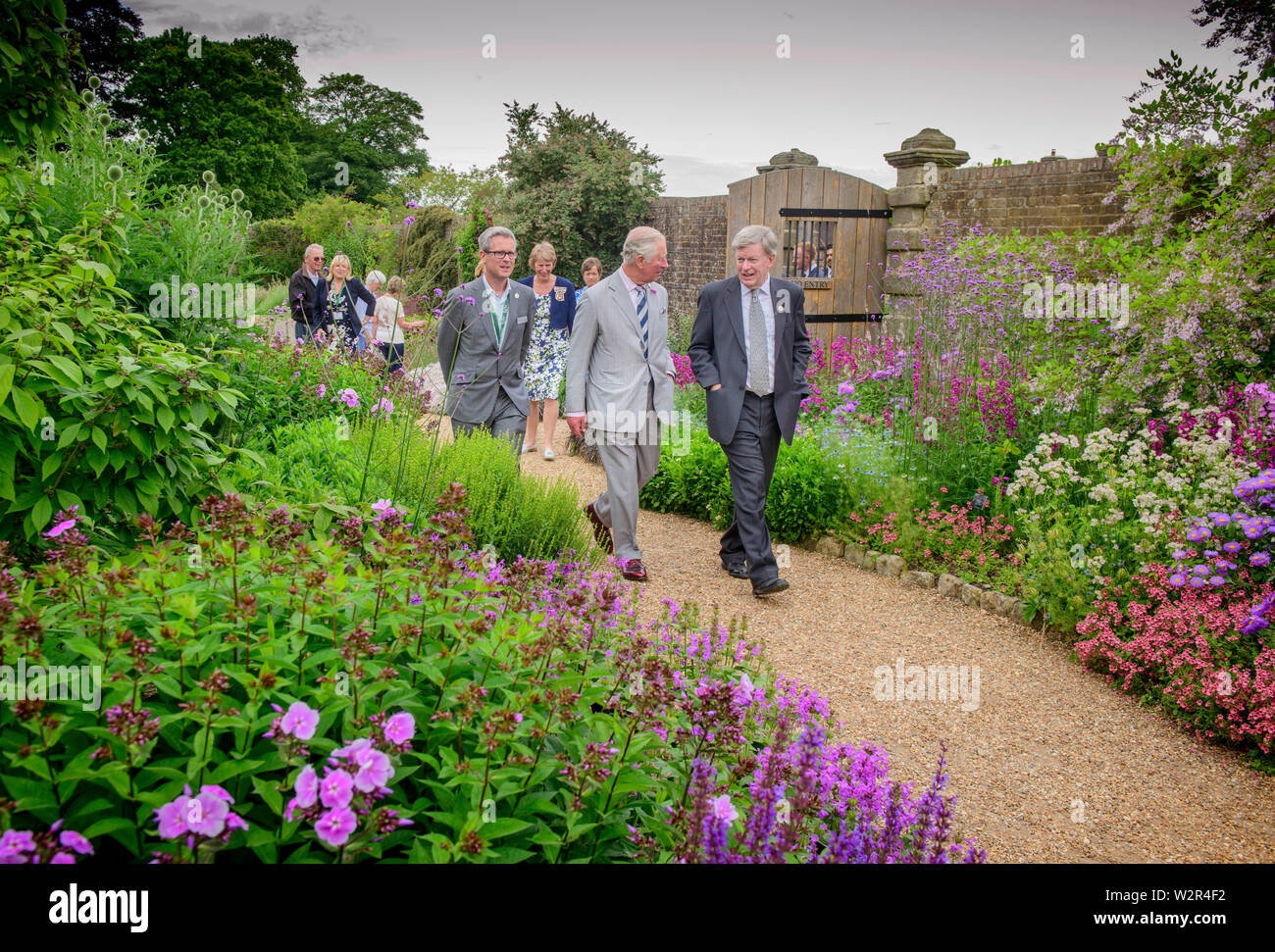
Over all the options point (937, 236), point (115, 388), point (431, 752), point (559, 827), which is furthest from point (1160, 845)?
point (937, 236)

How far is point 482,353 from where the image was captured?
6.01m

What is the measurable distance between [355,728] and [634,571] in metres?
3.99

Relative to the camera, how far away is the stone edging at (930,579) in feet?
17.4

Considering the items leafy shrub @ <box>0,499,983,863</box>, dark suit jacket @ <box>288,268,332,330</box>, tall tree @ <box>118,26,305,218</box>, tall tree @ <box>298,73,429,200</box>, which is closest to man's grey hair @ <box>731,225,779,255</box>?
leafy shrub @ <box>0,499,983,863</box>

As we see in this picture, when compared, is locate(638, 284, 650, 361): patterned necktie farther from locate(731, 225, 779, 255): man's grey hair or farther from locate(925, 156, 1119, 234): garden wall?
locate(925, 156, 1119, 234): garden wall

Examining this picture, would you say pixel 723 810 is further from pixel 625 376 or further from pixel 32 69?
→ pixel 625 376

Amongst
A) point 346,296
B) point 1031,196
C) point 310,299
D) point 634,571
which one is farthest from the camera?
point 346,296

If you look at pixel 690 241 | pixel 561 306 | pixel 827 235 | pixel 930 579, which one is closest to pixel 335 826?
pixel 930 579

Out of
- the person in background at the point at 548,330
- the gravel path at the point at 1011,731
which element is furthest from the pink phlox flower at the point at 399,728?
the person in background at the point at 548,330

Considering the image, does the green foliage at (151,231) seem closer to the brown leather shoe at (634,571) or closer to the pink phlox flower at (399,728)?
the brown leather shoe at (634,571)

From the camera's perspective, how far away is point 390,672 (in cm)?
189

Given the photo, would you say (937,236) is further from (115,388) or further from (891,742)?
(115,388)

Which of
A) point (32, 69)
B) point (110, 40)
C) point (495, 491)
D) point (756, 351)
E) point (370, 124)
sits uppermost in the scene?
point (370, 124)

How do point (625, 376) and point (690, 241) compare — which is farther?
point (690, 241)
